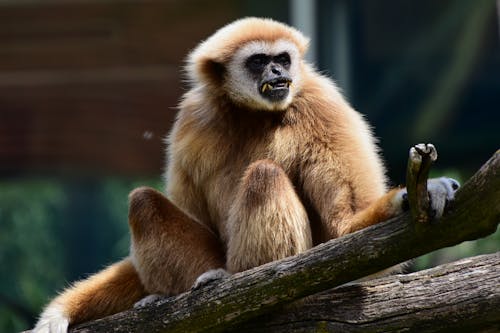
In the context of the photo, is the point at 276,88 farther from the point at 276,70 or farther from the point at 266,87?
the point at 276,70

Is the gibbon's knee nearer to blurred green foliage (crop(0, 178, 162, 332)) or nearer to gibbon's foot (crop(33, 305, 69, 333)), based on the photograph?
gibbon's foot (crop(33, 305, 69, 333))

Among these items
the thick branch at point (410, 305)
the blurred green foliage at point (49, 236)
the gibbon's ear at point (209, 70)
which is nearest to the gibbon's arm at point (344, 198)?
the thick branch at point (410, 305)

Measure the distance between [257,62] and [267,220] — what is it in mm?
1488

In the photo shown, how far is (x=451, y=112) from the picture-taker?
1078cm

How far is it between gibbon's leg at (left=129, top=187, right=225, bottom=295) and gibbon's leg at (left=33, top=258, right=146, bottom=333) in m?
0.42

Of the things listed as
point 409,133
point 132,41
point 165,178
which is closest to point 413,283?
point 165,178

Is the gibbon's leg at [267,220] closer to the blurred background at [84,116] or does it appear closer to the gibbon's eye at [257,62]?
the gibbon's eye at [257,62]

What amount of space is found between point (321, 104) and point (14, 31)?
7.40 metres

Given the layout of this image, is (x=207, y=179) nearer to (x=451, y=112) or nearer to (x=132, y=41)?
(x=451, y=112)

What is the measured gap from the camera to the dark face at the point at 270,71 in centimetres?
670

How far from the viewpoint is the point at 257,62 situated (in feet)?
22.9

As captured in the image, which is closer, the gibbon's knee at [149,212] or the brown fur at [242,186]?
the brown fur at [242,186]

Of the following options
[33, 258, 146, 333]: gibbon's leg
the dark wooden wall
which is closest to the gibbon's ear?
[33, 258, 146, 333]: gibbon's leg

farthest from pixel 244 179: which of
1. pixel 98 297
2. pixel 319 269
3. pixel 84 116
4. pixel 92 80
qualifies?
pixel 84 116
